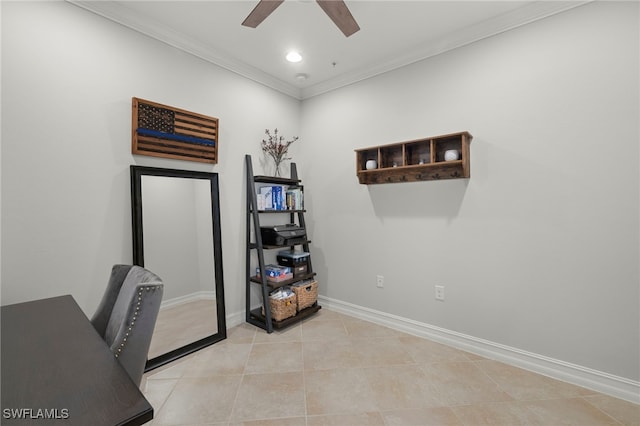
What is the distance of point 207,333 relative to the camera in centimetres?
253

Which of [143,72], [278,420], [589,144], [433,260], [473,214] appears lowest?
[278,420]

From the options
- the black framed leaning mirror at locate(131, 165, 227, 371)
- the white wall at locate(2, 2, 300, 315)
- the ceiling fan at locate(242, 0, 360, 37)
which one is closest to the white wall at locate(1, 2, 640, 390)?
the white wall at locate(2, 2, 300, 315)

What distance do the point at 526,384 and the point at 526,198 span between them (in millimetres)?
1320

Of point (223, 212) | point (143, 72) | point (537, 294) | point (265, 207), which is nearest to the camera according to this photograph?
point (537, 294)

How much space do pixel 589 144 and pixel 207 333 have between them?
10.8 feet

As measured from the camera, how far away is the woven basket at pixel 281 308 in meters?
2.78

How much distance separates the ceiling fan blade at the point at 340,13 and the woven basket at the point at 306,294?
2361mm

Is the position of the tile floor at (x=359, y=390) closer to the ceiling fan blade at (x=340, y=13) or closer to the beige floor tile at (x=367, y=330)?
the beige floor tile at (x=367, y=330)

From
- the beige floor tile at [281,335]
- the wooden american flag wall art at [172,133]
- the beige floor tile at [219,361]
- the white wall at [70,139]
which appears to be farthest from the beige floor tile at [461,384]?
the wooden american flag wall art at [172,133]

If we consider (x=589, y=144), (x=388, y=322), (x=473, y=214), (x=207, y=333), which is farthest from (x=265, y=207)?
(x=589, y=144)

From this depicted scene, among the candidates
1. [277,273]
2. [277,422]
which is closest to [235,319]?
[277,273]

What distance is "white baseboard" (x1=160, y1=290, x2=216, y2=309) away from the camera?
91.8 inches

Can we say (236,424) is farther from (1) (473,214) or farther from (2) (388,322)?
(1) (473,214)

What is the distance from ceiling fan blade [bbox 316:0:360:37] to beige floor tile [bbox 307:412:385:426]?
2.43 meters
